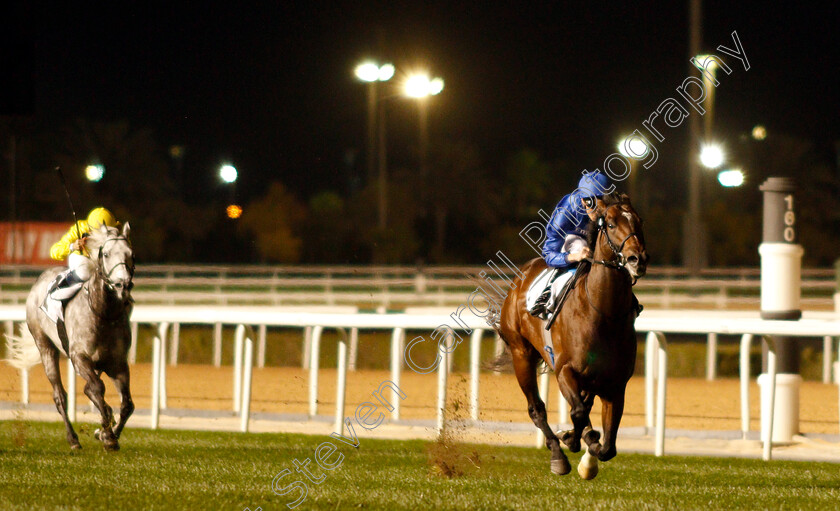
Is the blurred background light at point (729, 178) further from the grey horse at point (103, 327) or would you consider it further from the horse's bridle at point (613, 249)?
the grey horse at point (103, 327)

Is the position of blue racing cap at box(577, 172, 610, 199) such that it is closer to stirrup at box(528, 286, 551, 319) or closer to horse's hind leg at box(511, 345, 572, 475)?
stirrup at box(528, 286, 551, 319)

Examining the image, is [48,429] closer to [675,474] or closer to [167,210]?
[675,474]

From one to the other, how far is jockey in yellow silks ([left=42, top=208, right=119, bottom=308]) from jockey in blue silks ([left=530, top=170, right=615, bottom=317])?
261 cm

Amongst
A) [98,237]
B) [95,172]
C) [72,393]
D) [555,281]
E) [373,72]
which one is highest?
[373,72]

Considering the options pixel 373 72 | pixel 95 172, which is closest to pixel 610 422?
pixel 373 72

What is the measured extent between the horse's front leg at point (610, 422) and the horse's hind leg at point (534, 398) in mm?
339

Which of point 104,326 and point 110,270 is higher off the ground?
point 110,270

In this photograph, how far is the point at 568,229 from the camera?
5270 millimetres

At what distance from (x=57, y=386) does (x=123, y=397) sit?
2.31 ft

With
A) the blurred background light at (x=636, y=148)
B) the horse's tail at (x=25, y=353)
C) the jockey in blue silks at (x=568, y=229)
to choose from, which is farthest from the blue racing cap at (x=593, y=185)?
the horse's tail at (x=25, y=353)

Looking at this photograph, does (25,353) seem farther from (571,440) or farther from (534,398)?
(571,440)

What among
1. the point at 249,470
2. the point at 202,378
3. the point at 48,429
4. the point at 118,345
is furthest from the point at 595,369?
the point at 202,378

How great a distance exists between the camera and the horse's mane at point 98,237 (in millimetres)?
6017

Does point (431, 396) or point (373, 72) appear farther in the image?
point (373, 72)
